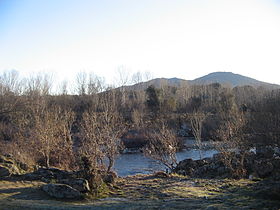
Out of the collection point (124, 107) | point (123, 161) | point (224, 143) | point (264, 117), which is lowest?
point (123, 161)

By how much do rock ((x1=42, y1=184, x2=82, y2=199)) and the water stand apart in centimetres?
803

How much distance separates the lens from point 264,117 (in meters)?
14.5

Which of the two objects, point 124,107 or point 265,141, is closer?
point 265,141

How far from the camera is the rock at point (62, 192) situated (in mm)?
7811

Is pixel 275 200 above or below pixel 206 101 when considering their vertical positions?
below

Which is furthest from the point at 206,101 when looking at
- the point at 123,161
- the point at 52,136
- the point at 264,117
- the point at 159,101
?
the point at 52,136

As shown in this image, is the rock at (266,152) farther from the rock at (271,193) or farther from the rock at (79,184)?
the rock at (79,184)

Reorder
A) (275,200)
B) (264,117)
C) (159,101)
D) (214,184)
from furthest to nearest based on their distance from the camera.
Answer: (159,101) → (264,117) → (214,184) → (275,200)

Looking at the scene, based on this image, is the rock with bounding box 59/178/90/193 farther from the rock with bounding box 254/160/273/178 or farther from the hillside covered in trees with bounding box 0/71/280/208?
the rock with bounding box 254/160/273/178

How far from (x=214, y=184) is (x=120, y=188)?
11.7ft

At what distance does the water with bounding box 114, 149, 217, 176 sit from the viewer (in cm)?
1819

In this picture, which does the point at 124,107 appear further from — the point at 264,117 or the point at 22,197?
the point at 22,197

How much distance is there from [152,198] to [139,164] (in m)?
13.7

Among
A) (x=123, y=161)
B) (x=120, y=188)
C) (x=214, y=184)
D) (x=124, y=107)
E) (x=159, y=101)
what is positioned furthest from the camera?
(x=124, y=107)
